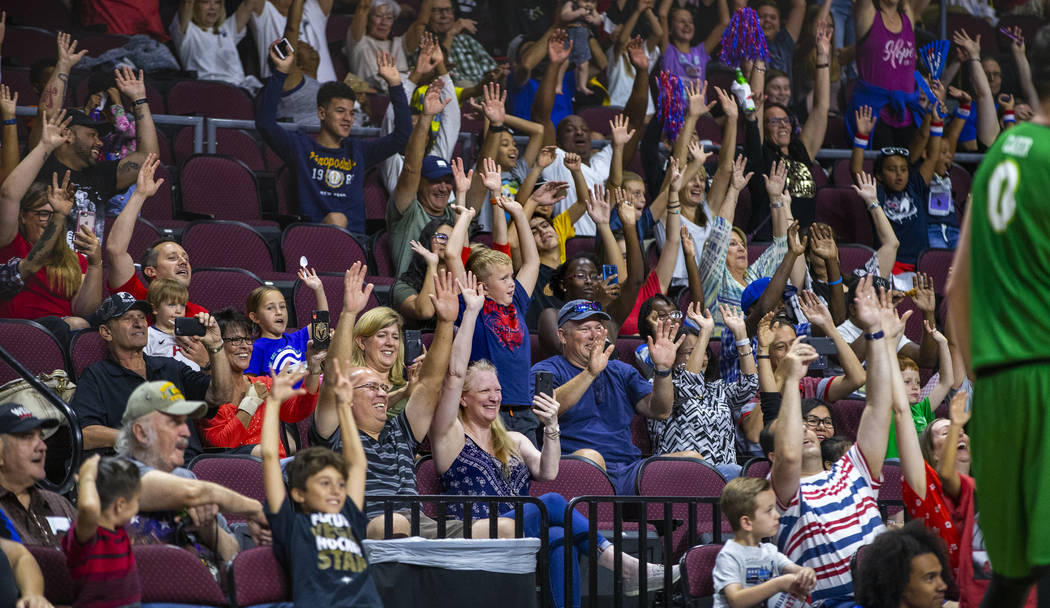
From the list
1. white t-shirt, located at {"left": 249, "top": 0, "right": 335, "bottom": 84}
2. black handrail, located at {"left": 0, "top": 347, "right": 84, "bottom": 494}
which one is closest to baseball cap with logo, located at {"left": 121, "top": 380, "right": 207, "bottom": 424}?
black handrail, located at {"left": 0, "top": 347, "right": 84, "bottom": 494}

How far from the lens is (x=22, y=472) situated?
4.07 metres

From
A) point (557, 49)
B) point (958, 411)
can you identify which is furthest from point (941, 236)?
point (958, 411)

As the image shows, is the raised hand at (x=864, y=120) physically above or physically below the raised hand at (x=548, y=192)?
above

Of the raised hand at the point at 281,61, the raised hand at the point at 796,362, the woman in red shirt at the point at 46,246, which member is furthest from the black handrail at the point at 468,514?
the raised hand at the point at 281,61

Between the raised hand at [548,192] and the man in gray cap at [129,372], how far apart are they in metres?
2.30

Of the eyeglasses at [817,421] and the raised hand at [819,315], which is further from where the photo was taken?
the eyeglasses at [817,421]

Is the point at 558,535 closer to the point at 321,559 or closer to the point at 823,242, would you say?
the point at 321,559

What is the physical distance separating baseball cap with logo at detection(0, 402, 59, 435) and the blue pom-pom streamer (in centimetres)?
712

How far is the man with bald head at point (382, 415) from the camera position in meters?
4.94

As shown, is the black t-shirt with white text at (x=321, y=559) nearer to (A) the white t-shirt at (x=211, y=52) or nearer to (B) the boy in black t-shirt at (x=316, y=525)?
(B) the boy in black t-shirt at (x=316, y=525)

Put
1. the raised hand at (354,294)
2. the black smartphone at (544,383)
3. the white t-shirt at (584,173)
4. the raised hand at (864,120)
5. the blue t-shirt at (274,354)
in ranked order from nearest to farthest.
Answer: the raised hand at (354,294) < the black smartphone at (544,383) < the blue t-shirt at (274,354) < the white t-shirt at (584,173) < the raised hand at (864,120)

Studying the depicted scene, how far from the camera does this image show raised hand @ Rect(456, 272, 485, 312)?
5.53m

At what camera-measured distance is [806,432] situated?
17.0 ft

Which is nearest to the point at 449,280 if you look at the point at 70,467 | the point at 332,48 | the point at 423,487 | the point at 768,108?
the point at 423,487
